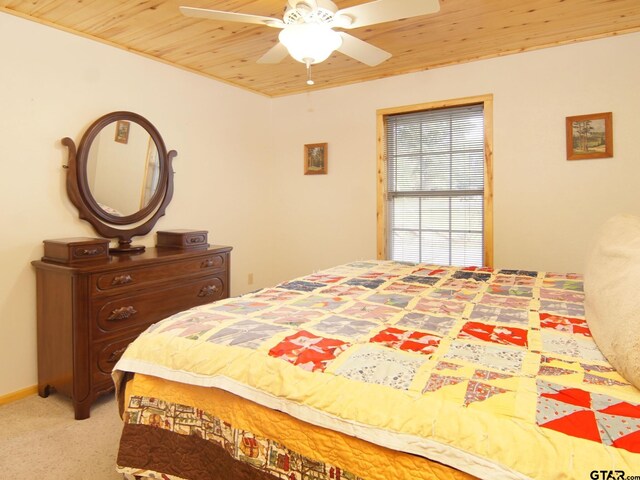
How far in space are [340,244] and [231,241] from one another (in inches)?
44.7

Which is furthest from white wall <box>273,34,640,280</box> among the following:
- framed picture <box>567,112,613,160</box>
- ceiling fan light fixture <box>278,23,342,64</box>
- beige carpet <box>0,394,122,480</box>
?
beige carpet <box>0,394,122,480</box>

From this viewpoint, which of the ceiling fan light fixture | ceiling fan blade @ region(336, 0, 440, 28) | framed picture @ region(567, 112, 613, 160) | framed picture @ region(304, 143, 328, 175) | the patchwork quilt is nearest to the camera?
the patchwork quilt

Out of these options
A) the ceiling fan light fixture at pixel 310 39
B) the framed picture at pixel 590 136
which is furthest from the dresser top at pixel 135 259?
the framed picture at pixel 590 136

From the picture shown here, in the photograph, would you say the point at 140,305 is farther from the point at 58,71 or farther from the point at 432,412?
the point at 432,412

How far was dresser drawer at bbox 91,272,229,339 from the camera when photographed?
2523mm

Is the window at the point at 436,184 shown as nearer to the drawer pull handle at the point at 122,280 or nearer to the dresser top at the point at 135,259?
the dresser top at the point at 135,259

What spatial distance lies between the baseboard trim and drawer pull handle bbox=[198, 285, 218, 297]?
121 cm

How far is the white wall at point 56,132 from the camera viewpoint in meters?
2.59

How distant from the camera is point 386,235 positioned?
13.5 feet

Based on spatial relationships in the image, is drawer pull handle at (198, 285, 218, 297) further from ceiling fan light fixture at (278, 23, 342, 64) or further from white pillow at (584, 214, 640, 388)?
white pillow at (584, 214, 640, 388)

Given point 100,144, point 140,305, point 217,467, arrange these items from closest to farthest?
point 217,467
point 140,305
point 100,144

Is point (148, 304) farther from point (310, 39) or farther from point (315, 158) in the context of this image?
point (315, 158)

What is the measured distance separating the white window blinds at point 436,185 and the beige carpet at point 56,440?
9.35 ft

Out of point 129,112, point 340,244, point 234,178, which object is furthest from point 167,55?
point 340,244
